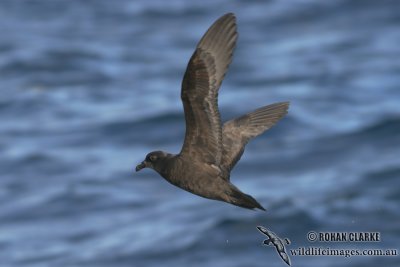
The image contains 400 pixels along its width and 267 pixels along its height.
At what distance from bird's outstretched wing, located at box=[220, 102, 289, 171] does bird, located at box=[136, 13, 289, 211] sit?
0.83 m

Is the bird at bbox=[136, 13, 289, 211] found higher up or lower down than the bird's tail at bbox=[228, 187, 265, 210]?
higher up

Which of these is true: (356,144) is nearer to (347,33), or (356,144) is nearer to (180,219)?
(180,219)

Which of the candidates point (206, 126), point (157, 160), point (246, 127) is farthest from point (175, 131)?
point (206, 126)

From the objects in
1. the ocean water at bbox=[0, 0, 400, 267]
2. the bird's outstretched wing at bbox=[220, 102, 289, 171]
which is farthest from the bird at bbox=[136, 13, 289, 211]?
the ocean water at bbox=[0, 0, 400, 267]

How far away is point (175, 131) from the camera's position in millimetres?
25219

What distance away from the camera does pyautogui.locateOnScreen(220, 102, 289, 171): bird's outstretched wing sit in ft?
33.4

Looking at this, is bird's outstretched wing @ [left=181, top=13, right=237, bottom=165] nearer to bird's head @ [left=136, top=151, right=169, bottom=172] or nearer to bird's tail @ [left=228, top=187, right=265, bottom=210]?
bird's head @ [left=136, top=151, right=169, bottom=172]

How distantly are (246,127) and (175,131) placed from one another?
1474 cm

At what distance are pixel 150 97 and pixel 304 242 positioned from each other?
9.32 m

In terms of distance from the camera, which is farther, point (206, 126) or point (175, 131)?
point (175, 131)

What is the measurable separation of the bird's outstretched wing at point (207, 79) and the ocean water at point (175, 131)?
10.7 meters

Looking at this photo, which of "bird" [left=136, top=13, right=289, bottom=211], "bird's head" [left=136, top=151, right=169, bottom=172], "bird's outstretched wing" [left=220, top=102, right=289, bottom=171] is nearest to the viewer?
"bird" [left=136, top=13, right=289, bottom=211]

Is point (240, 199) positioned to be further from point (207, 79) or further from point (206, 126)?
point (207, 79)

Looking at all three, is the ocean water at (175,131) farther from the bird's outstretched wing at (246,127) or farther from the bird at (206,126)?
the bird at (206,126)
